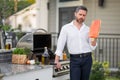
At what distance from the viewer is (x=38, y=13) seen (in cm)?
1301

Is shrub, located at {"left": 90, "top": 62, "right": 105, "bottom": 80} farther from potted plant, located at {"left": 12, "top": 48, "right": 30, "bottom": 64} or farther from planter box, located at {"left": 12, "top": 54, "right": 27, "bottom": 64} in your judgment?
planter box, located at {"left": 12, "top": 54, "right": 27, "bottom": 64}

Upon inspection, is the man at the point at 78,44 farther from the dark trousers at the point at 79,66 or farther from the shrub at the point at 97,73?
the shrub at the point at 97,73

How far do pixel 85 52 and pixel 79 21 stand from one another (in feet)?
1.57

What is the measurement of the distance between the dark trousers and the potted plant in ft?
3.33

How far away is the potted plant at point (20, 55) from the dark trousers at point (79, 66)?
→ 40.0 inches

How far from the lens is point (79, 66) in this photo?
589 cm

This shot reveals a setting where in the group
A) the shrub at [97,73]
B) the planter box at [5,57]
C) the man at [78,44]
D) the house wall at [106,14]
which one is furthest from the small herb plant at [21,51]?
the house wall at [106,14]

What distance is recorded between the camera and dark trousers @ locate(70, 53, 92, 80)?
19.2ft

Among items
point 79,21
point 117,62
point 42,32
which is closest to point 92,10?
point 117,62

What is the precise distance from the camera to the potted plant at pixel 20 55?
6.55 m

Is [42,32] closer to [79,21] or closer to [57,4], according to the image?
[79,21]

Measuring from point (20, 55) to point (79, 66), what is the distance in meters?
1.16

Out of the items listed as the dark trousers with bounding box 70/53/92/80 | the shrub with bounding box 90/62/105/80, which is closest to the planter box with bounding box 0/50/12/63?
the dark trousers with bounding box 70/53/92/80

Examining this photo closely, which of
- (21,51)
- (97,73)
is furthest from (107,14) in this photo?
(21,51)
